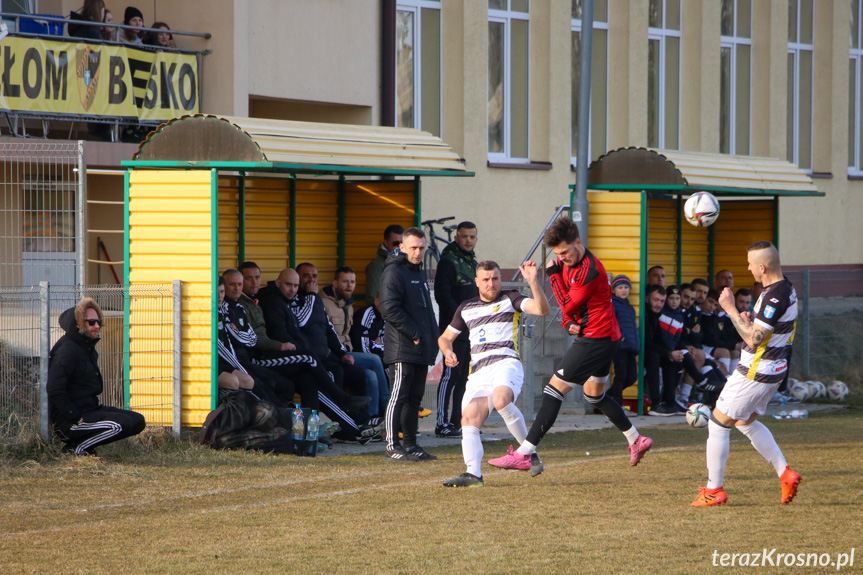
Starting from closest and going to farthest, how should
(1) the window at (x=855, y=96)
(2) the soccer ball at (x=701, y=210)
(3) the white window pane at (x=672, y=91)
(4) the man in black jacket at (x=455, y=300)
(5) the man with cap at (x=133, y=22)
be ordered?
(4) the man in black jacket at (x=455, y=300)
(2) the soccer ball at (x=701, y=210)
(5) the man with cap at (x=133, y=22)
(3) the white window pane at (x=672, y=91)
(1) the window at (x=855, y=96)

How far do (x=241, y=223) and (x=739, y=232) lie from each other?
7999 mm

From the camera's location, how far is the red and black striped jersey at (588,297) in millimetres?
8711

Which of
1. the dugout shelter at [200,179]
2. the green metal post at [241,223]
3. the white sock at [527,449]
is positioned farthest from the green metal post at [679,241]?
the white sock at [527,449]

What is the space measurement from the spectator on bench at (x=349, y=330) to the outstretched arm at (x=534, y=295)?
11.5ft

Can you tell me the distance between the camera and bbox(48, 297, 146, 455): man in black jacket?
9531 mm

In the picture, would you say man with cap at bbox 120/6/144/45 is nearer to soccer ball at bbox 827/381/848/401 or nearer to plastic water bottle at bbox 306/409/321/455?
plastic water bottle at bbox 306/409/321/455

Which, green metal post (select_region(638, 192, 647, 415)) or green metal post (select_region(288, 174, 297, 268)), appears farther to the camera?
green metal post (select_region(638, 192, 647, 415))

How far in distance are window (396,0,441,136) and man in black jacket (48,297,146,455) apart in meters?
9.99

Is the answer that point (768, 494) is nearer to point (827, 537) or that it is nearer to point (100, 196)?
point (827, 537)

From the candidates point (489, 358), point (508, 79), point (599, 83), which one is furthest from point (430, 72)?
point (489, 358)

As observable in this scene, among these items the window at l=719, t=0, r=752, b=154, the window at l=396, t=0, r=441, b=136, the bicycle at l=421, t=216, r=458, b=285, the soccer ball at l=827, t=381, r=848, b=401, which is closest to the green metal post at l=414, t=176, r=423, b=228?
the bicycle at l=421, t=216, r=458, b=285

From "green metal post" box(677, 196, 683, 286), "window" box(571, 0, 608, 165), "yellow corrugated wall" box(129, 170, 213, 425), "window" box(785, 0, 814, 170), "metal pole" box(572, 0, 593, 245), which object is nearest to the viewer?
"yellow corrugated wall" box(129, 170, 213, 425)

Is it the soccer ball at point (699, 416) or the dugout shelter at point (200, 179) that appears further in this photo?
the soccer ball at point (699, 416)

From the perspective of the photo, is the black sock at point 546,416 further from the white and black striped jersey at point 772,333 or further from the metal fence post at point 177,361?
the metal fence post at point 177,361
